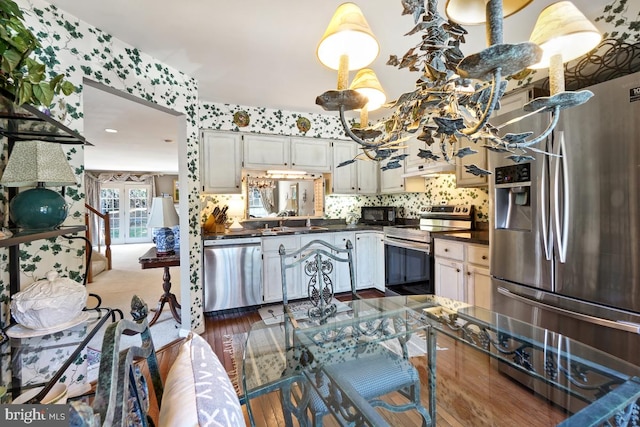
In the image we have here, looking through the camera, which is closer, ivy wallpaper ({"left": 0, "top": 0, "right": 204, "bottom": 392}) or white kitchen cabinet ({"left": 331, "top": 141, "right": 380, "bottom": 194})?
ivy wallpaper ({"left": 0, "top": 0, "right": 204, "bottom": 392})

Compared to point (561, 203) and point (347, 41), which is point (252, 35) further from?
point (561, 203)

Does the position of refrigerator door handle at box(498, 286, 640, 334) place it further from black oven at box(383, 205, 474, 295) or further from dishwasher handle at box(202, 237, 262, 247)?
dishwasher handle at box(202, 237, 262, 247)

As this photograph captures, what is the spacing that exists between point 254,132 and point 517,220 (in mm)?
3039

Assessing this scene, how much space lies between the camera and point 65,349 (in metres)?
1.23

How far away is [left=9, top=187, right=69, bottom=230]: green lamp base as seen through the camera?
1.24 m

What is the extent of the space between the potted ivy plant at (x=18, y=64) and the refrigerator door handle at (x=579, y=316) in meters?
2.71

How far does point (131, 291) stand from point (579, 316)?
17.1 ft

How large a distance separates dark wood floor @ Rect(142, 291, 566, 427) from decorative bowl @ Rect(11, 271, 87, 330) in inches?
36.9

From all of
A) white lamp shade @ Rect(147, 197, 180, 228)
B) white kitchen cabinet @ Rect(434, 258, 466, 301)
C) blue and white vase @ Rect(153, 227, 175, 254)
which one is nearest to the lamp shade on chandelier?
→ white kitchen cabinet @ Rect(434, 258, 466, 301)

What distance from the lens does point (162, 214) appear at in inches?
116

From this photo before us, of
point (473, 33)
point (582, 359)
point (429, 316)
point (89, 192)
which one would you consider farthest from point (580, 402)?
point (89, 192)

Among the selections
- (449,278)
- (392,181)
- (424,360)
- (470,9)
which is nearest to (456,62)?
(470,9)

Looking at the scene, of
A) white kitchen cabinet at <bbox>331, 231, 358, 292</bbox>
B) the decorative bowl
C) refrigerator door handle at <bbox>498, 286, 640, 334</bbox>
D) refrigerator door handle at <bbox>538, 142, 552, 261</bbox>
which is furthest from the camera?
white kitchen cabinet at <bbox>331, 231, 358, 292</bbox>

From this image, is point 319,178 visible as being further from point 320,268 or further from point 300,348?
point 300,348
